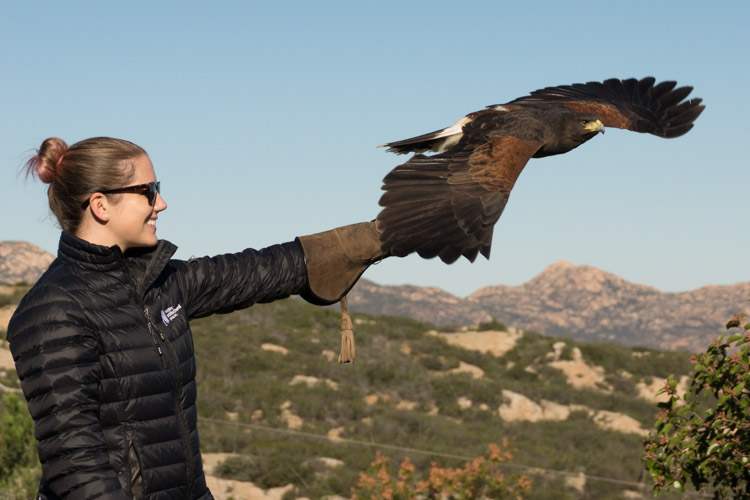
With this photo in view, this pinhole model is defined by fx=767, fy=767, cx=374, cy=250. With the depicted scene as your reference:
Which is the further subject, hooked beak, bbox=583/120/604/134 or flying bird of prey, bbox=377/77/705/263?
hooked beak, bbox=583/120/604/134

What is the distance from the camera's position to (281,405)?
1697 cm

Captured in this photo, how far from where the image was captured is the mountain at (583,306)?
9994 centimetres

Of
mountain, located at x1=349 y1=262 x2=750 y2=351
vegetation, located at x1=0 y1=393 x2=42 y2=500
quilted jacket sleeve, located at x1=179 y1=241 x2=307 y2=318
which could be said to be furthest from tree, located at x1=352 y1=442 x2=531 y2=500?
mountain, located at x1=349 y1=262 x2=750 y2=351

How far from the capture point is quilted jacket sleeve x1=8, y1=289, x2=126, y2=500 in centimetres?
202

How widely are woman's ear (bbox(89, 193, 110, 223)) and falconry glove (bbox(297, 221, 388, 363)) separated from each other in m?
0.95

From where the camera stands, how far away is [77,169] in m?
2.25

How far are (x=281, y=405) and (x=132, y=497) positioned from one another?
15080 mm

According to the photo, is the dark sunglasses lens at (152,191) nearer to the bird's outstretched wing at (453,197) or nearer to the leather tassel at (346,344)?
the leather tassel at (346,344)

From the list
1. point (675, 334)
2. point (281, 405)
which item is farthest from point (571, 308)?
point (281, 405)

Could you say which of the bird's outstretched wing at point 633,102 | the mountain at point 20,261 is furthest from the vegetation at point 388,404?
the mountain at point 20,261

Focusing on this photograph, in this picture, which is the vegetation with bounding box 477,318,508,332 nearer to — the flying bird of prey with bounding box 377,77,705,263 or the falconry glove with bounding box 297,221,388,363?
the flying bird of prey with bounding box 377,77,705,263

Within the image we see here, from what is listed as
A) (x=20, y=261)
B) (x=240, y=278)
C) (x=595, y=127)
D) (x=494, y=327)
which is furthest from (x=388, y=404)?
(x=20, y=261)

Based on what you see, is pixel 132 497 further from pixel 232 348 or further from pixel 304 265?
pixel 232 348

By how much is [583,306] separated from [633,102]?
113 meters
